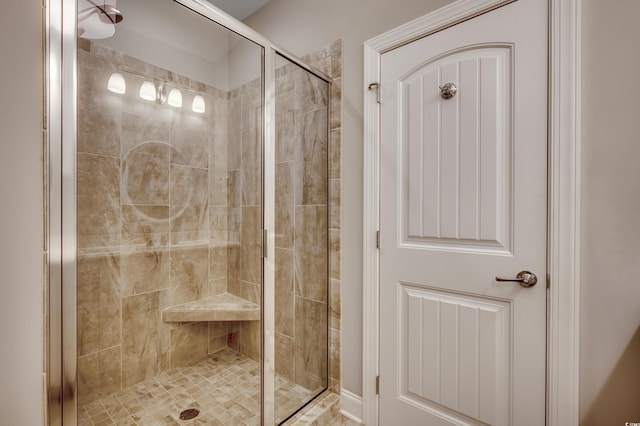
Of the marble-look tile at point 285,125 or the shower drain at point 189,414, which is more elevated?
the marble-look tile at point 285,125

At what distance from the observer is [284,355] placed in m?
1.57

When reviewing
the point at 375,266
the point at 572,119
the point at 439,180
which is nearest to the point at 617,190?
the point at 572,119

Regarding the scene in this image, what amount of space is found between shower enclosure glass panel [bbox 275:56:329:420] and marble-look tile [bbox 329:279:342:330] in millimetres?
33

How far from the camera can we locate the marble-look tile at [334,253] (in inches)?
69.9

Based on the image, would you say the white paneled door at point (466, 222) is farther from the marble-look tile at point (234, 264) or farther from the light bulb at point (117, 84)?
the light bulb at point (117, 84)

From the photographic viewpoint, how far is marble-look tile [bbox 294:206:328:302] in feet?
5.50

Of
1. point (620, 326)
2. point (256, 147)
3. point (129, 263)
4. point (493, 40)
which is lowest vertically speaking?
point (620, 326)

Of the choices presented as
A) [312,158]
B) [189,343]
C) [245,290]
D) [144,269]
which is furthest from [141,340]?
[312,158]

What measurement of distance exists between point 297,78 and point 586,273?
158 cm

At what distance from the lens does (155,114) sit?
4.74ft

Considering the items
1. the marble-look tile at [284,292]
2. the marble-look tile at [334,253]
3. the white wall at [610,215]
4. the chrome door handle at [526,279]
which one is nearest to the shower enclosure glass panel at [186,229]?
the marble-look tile at [284,292]

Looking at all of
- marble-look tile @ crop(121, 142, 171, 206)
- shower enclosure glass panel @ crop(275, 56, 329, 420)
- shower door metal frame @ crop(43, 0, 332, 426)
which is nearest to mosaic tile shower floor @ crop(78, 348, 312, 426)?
shower enclosure glass panel @ crop(275, 56, 329, 420)

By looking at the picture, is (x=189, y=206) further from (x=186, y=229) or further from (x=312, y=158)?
(x=312, y=158)

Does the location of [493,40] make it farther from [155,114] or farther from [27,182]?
[27,182]
